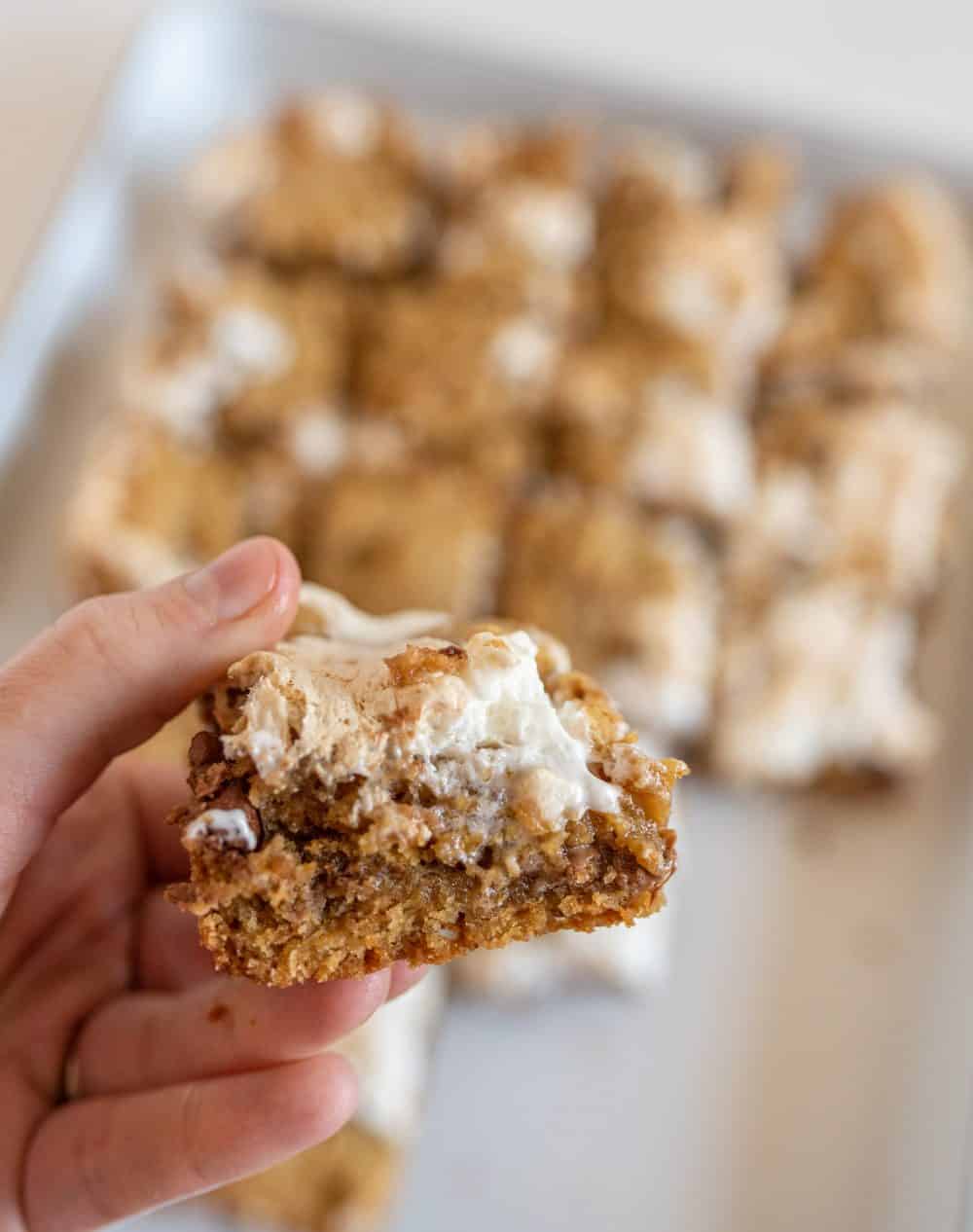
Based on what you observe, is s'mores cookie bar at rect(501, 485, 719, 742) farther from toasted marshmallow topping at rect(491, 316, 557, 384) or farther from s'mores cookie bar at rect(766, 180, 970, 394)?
s'mores cookie bar at rect(766, 180, 970, 394)

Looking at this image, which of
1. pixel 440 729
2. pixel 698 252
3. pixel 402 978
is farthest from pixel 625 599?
pixel 440 729

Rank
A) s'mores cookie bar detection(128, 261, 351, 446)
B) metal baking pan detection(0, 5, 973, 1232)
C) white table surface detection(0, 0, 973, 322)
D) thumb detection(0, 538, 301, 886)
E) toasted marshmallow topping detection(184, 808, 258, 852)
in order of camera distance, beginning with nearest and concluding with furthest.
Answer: toasted marshmallow topping detection(184, 808, 258, 852), thumb detection(0, 538, 301, 886), metal baking pan detection(0, 5, 973, 1232), s'mores cookie bar detection(128, 261, 351, 446), white table surface detection(0, 0, 973, 322)

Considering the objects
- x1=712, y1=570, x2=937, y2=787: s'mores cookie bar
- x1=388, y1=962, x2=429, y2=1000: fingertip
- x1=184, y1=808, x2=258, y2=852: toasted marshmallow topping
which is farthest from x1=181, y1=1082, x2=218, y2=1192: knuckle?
x1=712, y1=570, x2=937, y2=787: s'mores cookie bar

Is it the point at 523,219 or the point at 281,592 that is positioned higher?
the point at 523,219

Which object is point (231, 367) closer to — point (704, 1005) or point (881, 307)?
point (881, 307)

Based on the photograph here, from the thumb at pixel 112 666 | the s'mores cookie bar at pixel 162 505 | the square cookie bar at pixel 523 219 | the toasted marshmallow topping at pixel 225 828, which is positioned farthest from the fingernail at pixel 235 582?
the square cookie bar at pixel 523 219

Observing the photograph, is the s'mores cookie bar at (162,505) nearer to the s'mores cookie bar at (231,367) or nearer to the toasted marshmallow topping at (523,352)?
the s'mores cookie bar at (231,367)

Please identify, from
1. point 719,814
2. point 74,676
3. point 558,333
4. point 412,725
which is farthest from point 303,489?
point 412,725
